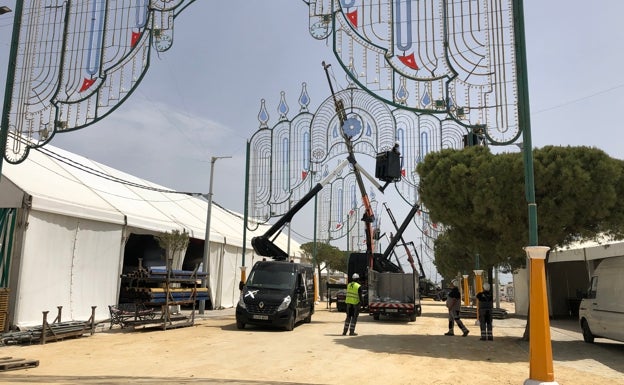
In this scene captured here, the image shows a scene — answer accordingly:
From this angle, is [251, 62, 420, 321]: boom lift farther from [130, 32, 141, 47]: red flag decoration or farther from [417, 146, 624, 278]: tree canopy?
[130, 32, 141, 47]: red flag decoration

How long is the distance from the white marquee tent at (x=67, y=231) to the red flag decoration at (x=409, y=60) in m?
12.3

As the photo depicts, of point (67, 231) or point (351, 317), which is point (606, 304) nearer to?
point (351, 317)

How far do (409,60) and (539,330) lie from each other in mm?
4713

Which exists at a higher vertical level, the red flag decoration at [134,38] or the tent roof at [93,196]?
the red flag decoration at [134,38]

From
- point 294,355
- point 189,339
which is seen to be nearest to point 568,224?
point 294,355

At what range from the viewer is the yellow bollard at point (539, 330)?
293 inches

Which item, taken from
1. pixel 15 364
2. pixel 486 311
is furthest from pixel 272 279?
pixel 15 364

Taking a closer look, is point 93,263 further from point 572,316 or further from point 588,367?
point 572,316

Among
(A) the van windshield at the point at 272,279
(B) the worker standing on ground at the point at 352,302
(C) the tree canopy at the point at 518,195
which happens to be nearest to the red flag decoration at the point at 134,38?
(C) the tree canopy at the point at 518,195

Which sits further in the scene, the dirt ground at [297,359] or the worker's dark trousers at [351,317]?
the worker's dark trousers at [351,317]

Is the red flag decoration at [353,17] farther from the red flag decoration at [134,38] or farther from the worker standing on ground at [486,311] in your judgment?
the worker standing on ground at [486,311]

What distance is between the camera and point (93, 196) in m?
19.0

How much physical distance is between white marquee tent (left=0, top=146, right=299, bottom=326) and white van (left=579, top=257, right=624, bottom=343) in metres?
16.3

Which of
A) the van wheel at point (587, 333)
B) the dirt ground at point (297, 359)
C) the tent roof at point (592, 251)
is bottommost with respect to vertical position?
the dirt ground at point (297, 359)
